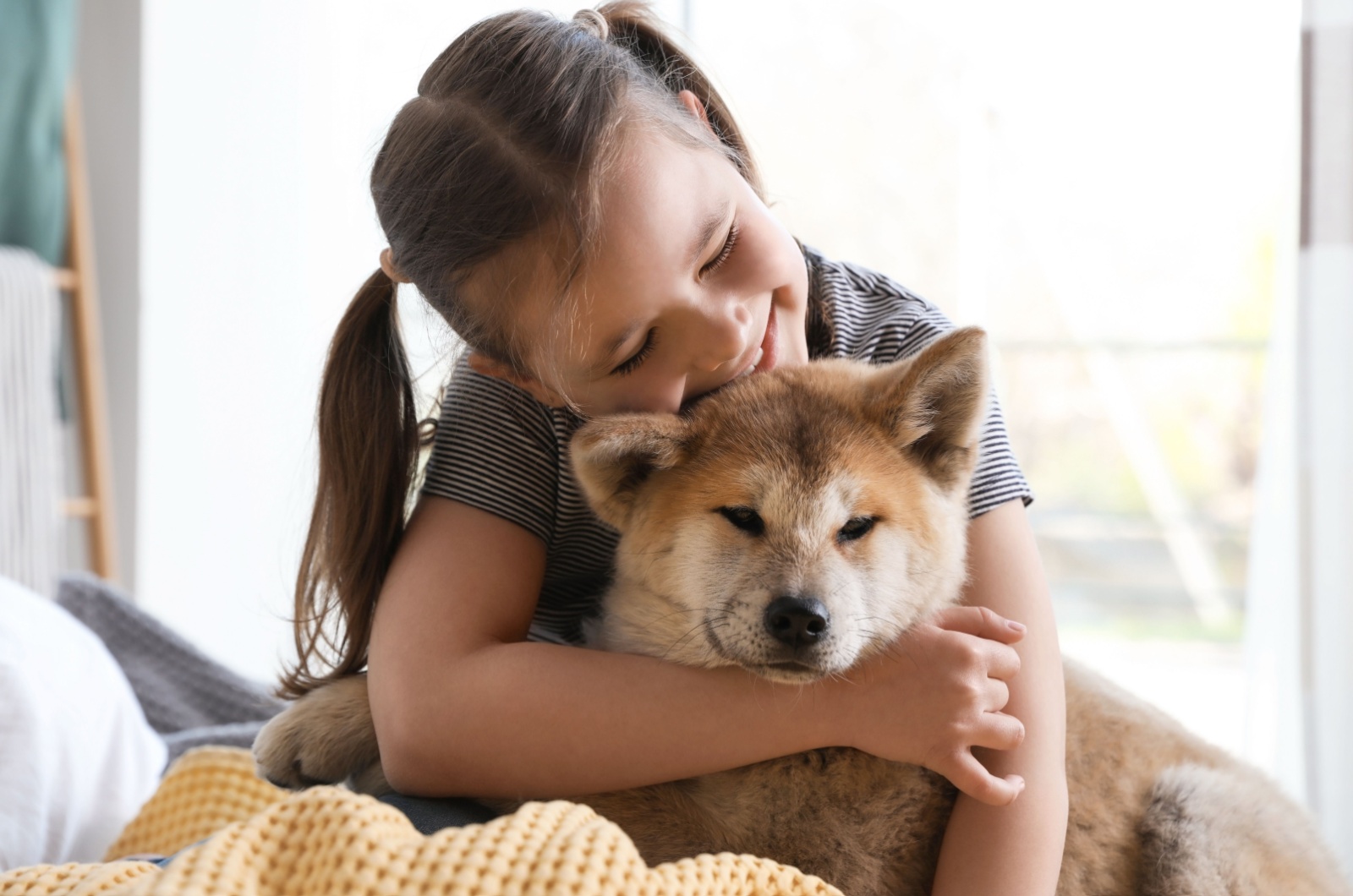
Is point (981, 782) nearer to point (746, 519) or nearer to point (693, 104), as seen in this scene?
point (746, 519)

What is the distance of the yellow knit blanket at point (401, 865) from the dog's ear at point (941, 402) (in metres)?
0.49

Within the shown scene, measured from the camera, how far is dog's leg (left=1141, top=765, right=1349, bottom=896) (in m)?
1.11

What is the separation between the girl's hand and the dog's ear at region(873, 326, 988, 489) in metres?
0.18

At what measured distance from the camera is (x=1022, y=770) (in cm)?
108

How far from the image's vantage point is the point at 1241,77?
2.77 metres

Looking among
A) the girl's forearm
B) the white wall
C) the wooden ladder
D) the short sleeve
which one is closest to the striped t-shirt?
the short sleeve

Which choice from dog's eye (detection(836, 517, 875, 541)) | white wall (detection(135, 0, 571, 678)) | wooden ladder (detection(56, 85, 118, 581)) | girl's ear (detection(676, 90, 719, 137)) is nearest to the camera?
dog's eye (detection(836, 517, 875, 541))

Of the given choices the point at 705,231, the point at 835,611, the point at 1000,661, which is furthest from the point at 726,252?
the point at 1000,661

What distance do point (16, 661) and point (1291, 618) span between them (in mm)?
2169

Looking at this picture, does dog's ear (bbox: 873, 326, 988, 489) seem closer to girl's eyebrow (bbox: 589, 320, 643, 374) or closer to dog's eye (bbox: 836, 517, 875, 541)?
dog's eye (bbox: 836, 517, 875, 541)

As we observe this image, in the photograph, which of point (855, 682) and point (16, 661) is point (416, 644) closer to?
point (855, 682)

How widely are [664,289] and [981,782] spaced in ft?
1.88

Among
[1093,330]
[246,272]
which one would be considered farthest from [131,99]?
[1093,330]

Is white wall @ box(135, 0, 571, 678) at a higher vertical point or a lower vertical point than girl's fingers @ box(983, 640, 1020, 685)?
higher
